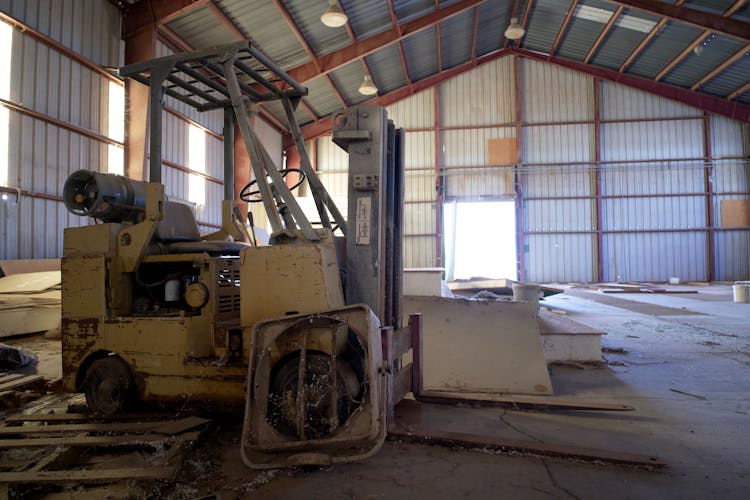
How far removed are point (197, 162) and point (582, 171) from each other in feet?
50.9

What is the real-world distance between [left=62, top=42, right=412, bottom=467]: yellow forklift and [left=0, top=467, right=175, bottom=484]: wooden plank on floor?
1.53 feet

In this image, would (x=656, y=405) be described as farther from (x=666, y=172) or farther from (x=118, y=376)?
(x=666, y=172)

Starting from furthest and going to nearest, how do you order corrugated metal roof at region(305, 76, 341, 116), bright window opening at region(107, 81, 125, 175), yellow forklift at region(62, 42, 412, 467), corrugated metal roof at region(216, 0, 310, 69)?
corrugated metal roof at region(305, 76, 341, 116) < corrugated metal roof at region(216, 0, 310, 69) < bright window opening at region(107, 81, 125, 175) < yellow forklift at region(62, 42, 412, 467)

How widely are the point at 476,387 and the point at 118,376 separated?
3.00m

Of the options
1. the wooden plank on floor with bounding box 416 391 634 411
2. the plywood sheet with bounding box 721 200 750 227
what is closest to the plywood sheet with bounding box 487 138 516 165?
the plywood sheet with bounding box 721 200 750 227

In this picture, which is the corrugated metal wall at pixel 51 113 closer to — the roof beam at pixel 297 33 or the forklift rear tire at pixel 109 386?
the roof beam at pixel 297 33

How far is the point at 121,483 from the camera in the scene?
8.39 feet

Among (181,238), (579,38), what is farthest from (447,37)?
(181,238)

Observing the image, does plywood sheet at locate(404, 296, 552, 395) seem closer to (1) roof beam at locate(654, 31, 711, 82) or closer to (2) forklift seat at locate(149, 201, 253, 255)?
(2) forklift seat at locate(149, 201, 253, 255)

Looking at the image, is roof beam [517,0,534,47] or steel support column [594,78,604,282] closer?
roof beam [517,0,534,47]

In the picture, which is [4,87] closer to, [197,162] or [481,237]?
[197,162]

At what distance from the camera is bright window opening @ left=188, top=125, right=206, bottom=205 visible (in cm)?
1438

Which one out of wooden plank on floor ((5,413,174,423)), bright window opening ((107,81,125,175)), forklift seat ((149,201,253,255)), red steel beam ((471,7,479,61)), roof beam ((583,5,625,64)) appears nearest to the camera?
wooden plank on floor ((5,413,174,423))

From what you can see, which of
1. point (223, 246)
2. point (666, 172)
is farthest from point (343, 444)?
point (666, 172)
